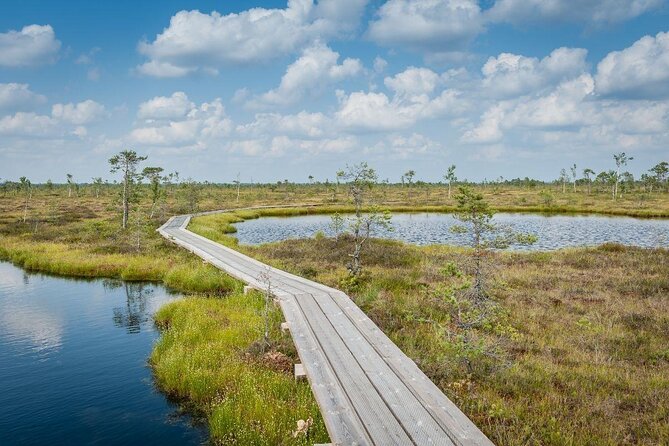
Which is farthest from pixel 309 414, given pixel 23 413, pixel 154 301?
pixel 154 301

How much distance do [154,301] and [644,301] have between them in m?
20.4

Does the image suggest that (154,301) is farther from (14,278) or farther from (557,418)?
(557,418)

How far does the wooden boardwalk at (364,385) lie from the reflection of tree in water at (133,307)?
694 centimetres

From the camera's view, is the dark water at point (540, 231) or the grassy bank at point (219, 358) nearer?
the grassy bank at point (219, 358)

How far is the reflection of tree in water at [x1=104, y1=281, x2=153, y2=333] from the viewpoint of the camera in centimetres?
1723

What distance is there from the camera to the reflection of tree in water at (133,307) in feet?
56.5

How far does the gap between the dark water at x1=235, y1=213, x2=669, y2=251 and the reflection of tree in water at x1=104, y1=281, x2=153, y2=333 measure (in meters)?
15.5

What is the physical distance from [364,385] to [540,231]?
147 feet

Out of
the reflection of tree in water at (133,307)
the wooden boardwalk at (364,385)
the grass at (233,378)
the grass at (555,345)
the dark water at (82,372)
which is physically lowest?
the dark water at (82,372)

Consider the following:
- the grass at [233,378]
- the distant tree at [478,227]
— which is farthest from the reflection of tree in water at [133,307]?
the distant tree at [478,227]

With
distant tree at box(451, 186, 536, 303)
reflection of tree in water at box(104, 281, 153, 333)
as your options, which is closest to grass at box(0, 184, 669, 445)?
distant tree at box(451, 186, 536, 303)

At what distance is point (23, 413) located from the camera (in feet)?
34.4

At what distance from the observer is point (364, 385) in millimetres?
8094

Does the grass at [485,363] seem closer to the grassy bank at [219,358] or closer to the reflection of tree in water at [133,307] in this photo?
the grassy bank at [219,358]
